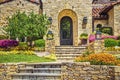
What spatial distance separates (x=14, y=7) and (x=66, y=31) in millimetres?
5882

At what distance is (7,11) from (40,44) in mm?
7234

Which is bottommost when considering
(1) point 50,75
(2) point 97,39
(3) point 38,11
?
(1) point 50,75

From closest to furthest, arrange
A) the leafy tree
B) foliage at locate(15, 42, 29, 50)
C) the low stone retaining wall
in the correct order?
the low stone retaining wall, the leafy tree, foliage at locate(15, 42, 29, 50)

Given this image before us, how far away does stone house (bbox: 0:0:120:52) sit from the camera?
31.6 metres

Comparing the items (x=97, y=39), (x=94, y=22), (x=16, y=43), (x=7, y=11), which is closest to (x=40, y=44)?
(x=16, y=43)

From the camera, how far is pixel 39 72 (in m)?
17.9

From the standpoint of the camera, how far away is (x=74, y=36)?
32.3 meters

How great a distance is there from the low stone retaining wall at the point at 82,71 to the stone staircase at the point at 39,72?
36 centimetres

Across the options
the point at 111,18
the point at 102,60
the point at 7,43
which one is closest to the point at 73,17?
the point at 111,18

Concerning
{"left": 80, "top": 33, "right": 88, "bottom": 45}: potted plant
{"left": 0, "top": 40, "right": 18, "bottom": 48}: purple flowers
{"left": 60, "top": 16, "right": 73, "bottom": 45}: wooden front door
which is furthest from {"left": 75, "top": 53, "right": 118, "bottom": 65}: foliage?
{"left": 60, "top": 16, "right": 73, "bottom": 45}: wooden front door

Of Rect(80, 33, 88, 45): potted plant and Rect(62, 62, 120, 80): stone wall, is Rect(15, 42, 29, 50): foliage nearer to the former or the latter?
Rect(80, 33, 88, 45): potted plant

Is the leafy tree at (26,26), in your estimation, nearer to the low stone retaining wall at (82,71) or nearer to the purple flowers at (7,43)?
the purple flowers at (7,43)

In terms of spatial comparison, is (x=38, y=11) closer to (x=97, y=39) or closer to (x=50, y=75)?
(x=97, y=39)

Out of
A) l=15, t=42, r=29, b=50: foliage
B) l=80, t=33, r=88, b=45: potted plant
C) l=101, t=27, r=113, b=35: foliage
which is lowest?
l=15, t=42, r=29, b=50: foliage
